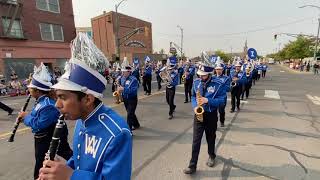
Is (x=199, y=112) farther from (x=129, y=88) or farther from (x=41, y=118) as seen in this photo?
(x=129, y=88)

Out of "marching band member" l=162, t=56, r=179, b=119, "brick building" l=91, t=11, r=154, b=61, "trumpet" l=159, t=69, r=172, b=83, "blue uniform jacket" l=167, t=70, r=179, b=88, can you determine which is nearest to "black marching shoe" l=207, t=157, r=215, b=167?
"marching band member" l=162, t=56, r=179, b=119

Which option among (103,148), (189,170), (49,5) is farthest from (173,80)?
(49,5)

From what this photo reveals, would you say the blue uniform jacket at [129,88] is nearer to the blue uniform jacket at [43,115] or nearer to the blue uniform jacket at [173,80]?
the blue uniform jacket at [173,80]

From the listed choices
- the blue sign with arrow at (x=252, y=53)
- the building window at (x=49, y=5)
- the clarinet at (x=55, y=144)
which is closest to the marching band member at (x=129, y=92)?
the clarinet at (x=55, y=144)

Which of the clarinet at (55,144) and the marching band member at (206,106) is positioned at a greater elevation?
the clarinet at (55,144)

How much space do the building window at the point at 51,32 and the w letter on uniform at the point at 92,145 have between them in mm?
29939

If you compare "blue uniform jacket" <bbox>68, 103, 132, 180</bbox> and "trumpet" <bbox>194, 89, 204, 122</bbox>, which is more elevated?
"blue uniform jacket" <bbox>68, 103, 132, 180</bbox>

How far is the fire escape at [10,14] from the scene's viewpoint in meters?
25.6

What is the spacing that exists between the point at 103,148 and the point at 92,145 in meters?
0.12

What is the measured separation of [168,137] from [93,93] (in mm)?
5855

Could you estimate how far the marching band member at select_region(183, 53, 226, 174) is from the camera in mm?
5344

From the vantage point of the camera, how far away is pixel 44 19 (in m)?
29.4

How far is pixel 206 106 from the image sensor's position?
5.50m

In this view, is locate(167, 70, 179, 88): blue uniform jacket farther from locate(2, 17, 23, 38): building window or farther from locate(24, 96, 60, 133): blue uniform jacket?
locate(2, 17, 23, 38): building window
